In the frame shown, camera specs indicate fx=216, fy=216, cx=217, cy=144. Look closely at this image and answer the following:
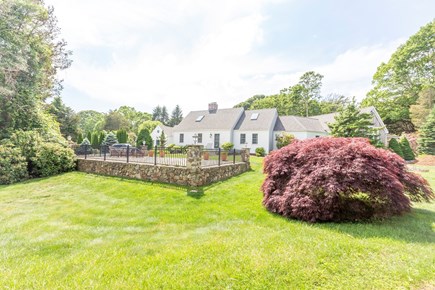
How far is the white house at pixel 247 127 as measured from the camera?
22656mm

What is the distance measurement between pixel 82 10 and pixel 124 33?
1753mm

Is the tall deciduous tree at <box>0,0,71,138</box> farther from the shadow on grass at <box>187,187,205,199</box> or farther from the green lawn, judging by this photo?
the shadow on grass at <box>187,187,205,199</box>

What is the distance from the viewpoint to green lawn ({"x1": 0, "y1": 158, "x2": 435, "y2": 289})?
9.71 ft

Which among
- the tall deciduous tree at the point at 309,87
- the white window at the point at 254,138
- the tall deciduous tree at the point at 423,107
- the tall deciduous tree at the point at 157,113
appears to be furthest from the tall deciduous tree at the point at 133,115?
the tall deciduous tree at the point at 423,107

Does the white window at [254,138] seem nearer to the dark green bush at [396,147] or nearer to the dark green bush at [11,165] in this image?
the dark green bush at [396,147]

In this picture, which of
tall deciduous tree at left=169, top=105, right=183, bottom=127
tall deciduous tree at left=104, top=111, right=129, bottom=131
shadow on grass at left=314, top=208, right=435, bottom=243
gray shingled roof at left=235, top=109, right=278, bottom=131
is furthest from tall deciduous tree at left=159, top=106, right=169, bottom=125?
shadow on grass at left=314, top=208, right=435, bottom=243

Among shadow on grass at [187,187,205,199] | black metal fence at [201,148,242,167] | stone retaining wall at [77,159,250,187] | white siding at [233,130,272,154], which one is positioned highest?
white siding at [233,130,272,154]

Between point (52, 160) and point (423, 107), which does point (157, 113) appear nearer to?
point (52, 160)

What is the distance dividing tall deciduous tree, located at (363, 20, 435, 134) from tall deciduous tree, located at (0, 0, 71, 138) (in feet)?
126

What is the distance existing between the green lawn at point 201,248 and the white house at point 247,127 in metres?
16.4

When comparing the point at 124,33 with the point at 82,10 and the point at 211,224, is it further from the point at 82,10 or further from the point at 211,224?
the point at 211,224

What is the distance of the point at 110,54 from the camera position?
479 inches

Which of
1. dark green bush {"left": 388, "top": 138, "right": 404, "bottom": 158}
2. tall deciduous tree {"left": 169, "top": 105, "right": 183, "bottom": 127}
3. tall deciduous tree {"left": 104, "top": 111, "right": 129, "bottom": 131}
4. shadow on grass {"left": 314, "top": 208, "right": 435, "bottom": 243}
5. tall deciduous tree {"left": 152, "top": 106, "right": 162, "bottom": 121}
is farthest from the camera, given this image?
tall deciduous tree {"left": 152, "top": 106, "right": 162, "bottom": 121}

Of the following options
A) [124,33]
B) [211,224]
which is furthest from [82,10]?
[211,224]
